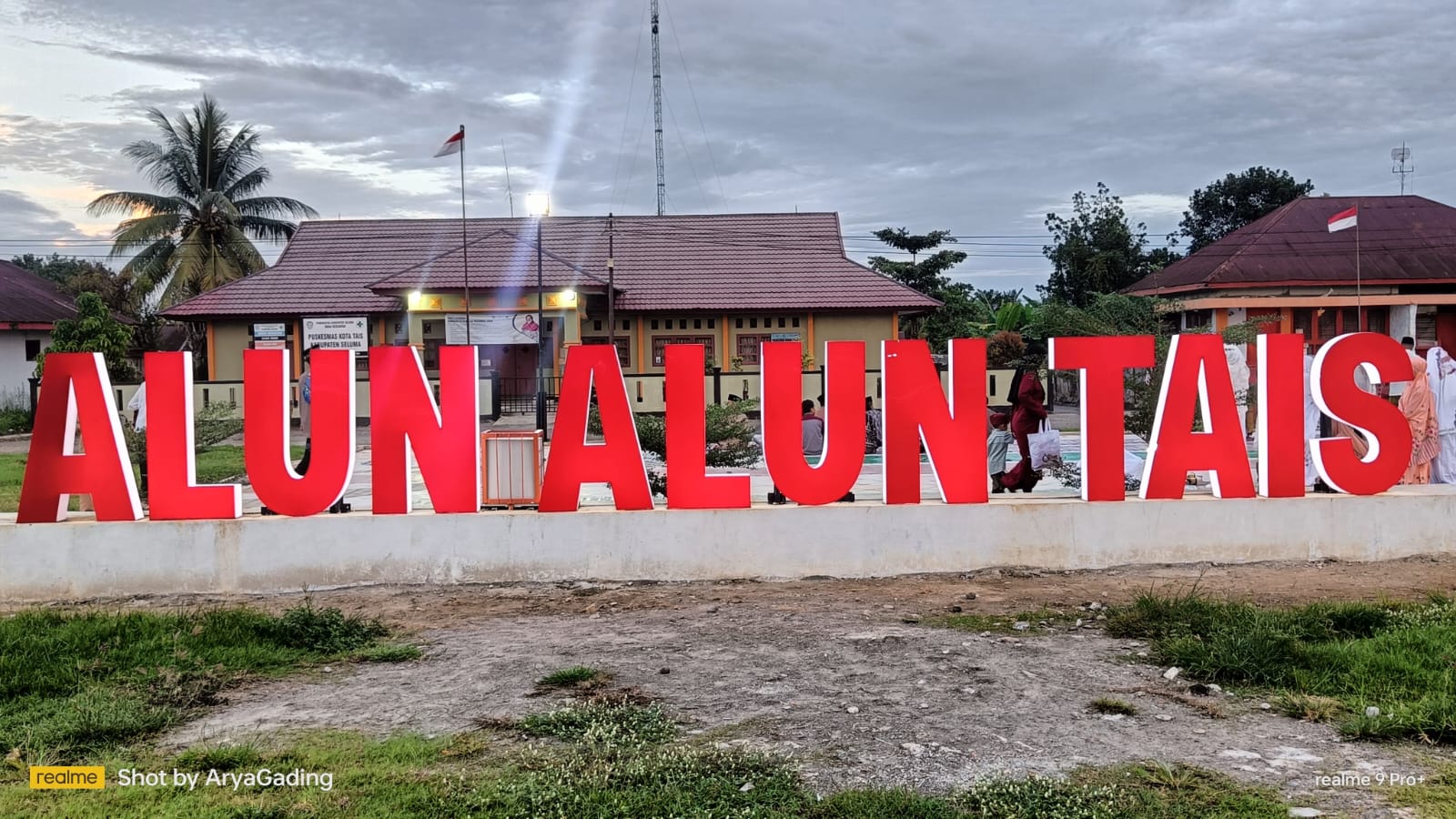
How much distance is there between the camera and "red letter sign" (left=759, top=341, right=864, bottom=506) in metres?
9.05

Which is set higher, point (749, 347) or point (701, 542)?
point (749, 347)

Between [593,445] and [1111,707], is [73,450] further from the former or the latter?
[1111,707]

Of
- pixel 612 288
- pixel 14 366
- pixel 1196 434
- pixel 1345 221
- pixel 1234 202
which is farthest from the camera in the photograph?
pixel 1234 202

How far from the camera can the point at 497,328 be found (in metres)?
28.0

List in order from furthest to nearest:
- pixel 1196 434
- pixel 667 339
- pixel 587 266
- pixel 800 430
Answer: pixel 587 266 → pixel 667 339 → pixel 1196 434 → pixel 800 430

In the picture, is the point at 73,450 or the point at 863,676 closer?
the point at 863,676

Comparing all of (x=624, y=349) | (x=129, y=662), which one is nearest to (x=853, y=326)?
(x=624, y=349)

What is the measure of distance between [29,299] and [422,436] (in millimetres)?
33110

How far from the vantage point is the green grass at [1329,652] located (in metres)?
5.26

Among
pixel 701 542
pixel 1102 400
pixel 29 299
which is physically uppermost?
pixel 29 299

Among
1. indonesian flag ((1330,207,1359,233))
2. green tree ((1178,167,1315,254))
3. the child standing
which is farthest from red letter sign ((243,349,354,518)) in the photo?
green tree ((1178,167,1315,254))

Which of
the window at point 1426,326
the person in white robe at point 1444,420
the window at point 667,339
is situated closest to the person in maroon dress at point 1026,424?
the person in white robe at point 1444,420

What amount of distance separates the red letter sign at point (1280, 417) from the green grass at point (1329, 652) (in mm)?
1951

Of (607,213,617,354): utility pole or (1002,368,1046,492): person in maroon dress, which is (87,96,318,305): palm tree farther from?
(1002,368,1046,492): person in maroon dress
